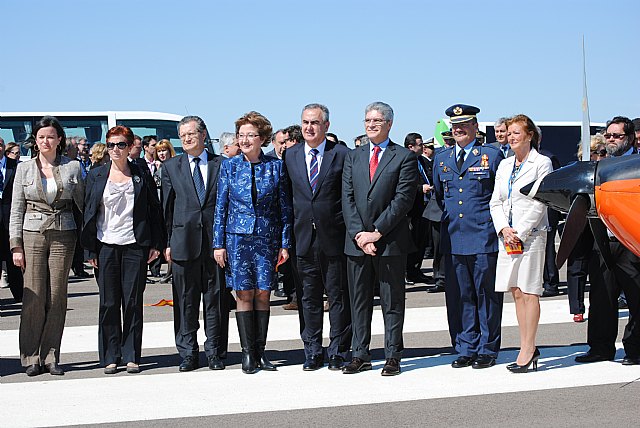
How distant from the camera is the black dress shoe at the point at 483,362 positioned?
22.9 feet

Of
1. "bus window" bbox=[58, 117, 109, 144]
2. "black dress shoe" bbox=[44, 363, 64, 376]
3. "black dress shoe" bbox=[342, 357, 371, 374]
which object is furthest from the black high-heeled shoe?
"bus window" bbox=[58, 117, 109, 144]

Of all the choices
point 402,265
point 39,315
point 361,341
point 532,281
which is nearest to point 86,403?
point 39,315

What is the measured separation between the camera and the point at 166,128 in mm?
24781

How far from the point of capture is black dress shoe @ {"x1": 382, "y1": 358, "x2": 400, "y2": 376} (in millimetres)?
6773

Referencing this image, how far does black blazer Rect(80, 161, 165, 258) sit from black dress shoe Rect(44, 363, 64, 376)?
3.00ft

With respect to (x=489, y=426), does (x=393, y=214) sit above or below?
above

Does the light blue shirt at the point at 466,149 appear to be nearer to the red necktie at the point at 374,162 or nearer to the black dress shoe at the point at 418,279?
the red necktie at the point at 374,162

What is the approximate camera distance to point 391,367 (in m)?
6.79

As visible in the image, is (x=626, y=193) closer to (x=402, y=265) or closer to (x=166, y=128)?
(x=402, y=265)

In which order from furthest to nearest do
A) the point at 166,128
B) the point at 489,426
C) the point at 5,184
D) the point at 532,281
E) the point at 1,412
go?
the point at 166,128 → the point at 5,184 → the point at 532,281 → the point at 1,412 → the point at 489,426

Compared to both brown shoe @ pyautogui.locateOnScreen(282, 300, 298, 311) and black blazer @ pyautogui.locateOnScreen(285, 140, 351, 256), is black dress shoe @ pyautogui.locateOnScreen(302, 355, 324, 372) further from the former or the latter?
brown shoe @ pyautogui.locateOnScreen(282, 300, 298, 311)

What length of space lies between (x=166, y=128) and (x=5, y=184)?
45.1ft

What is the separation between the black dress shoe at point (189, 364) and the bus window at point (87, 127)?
18302 mm

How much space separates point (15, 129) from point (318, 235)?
62.2 feet
